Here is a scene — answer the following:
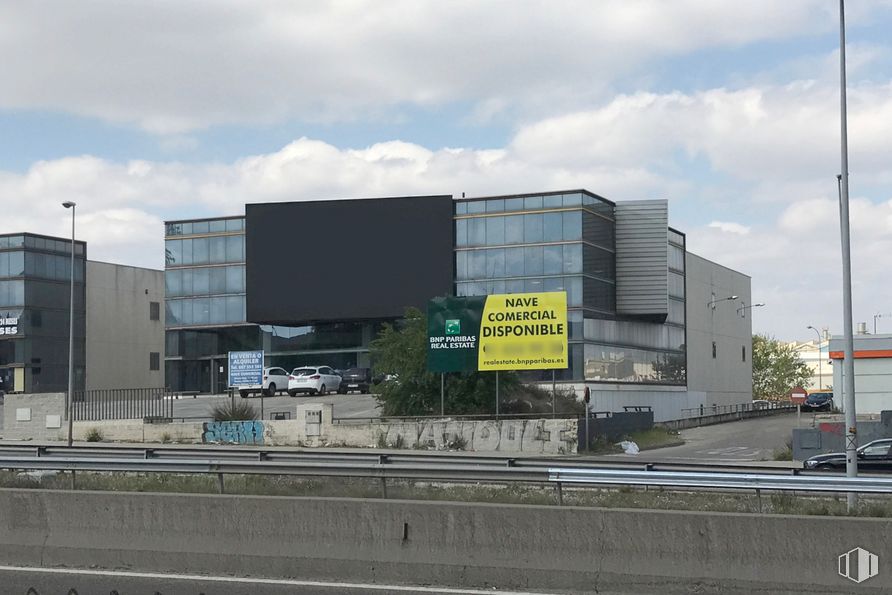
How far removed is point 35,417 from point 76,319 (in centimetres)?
4388

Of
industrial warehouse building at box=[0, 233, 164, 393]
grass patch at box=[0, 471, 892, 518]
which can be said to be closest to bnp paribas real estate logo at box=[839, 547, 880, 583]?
grass patch at box=[0, 471, 892, 518]

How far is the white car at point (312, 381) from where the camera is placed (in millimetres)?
64875

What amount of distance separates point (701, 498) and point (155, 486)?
21.2 feet

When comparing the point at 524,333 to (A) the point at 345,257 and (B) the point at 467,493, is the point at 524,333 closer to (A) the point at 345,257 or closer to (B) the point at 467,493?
(A) the point at 345,257

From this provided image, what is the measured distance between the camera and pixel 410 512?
37.3 ft

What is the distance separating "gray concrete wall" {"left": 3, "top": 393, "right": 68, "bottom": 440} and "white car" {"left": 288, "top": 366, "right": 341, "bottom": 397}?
20340mm

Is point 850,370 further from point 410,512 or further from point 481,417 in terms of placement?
point 481,417

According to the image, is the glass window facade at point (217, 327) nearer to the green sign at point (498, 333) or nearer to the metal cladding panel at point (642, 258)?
the metal cladding panel at point (642, 258)

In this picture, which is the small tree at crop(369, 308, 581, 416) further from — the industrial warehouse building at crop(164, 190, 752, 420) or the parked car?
the parked car

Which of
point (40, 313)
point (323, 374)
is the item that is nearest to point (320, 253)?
point (323, 374)

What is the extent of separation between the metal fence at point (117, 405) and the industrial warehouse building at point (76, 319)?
36.9 meters

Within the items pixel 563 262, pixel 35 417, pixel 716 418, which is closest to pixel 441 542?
pixel 35 417

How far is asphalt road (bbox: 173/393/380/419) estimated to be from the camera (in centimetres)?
5634

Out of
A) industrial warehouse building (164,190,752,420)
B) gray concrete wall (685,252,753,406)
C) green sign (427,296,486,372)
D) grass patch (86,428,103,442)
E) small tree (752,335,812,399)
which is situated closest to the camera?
green sign (427,296,486,372)
